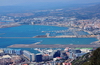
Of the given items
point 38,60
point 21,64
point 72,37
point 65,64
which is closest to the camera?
point 65,64

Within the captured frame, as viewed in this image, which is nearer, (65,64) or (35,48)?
(65,64)

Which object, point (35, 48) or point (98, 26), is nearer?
point (35, 48)

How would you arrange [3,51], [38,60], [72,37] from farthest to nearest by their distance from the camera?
[72,37]
[3,51]
[38,60]

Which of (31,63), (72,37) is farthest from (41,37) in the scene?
(31,63)

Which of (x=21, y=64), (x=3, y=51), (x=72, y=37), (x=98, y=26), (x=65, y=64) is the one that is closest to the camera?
(x=65, y=64)

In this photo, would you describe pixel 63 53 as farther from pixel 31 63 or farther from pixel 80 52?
pixel 31 63

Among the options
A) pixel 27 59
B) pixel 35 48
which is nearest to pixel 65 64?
pixel 27 59

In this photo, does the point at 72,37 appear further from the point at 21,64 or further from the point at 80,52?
the point at 21,64

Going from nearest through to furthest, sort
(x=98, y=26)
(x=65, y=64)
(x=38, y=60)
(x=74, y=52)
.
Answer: (x=65, y=64)
(x=38, y=60)
(x=74, y=52)
(x=98, y=26)
